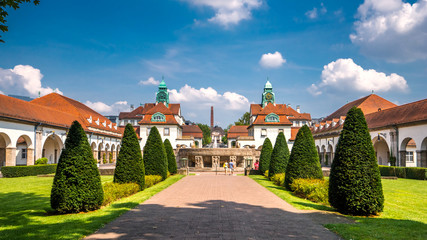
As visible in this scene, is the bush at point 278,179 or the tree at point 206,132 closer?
the bush at point 278,179

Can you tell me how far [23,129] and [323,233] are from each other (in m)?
31.0

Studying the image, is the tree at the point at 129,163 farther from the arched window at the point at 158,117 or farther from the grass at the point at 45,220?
the arched window at the point at 158,117

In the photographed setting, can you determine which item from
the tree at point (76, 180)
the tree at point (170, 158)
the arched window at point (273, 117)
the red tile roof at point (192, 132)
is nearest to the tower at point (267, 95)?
the red tile roof at point (192, 132)

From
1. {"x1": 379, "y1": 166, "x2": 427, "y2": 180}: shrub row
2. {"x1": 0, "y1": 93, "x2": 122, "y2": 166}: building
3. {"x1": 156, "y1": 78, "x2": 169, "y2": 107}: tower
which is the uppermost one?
{"x1": 156, "y1": 78, "x2": 169, "y2": 107}: tower

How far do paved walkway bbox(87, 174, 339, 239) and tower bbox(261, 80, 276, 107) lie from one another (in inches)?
2759

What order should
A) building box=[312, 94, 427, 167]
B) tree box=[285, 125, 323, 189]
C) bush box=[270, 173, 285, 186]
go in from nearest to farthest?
tree box=[285, 125, 323, 189]
bush box=[270, 173, 285, 186]
building box=[312, 94, 427, 167]

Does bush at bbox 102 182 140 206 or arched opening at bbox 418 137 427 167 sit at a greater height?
arched opening at bbox 418 137 427 167

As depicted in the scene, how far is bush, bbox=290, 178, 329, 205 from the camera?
12.9 m

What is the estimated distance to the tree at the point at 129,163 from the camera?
15711mm

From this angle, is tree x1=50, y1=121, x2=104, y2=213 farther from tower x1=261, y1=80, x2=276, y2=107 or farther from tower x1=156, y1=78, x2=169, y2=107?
tower x1=261, y1=80, x2=276, y2=107

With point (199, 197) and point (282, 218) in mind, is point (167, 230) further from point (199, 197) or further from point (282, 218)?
point (199, 197)

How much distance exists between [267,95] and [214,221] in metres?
75.2

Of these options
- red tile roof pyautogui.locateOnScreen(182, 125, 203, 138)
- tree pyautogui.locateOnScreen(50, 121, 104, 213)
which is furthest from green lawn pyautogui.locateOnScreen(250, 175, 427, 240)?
red tile roof pyautogui.locateOnScreen(182, 125, 203, 138)

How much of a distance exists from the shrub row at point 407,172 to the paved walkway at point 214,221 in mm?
17858
